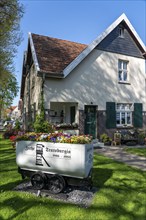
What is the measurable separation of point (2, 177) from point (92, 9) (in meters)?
9.25

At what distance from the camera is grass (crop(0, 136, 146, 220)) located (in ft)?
11.4

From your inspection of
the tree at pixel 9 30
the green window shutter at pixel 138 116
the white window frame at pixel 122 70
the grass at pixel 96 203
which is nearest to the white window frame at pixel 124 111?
the green window shutter at pixel 138 116

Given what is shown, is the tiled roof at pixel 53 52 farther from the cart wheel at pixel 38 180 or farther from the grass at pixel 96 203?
the grass at pixel 96 203

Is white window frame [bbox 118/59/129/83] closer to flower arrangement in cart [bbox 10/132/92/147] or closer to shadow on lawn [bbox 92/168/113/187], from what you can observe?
shadow on lawn [bbox 92/168/113/187]

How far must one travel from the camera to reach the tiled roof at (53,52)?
10.7 m

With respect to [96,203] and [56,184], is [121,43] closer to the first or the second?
[56,184]

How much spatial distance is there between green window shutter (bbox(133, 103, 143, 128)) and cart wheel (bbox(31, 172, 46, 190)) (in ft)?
34.7

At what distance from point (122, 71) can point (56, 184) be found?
11343mm

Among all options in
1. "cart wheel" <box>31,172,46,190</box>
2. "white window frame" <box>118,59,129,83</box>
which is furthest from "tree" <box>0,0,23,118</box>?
"cart wheel" <box>31,172,46,190</box>

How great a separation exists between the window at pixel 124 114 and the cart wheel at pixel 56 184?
31.0 ft

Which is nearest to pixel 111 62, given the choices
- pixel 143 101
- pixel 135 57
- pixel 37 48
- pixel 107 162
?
pixel 135 57

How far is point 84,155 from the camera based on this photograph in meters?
4.05

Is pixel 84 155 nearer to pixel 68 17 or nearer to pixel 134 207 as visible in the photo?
pixel 134 207

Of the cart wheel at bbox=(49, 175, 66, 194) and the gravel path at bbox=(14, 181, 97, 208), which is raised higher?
the cart wheel at bbox=(49, 175, 66, 194)
